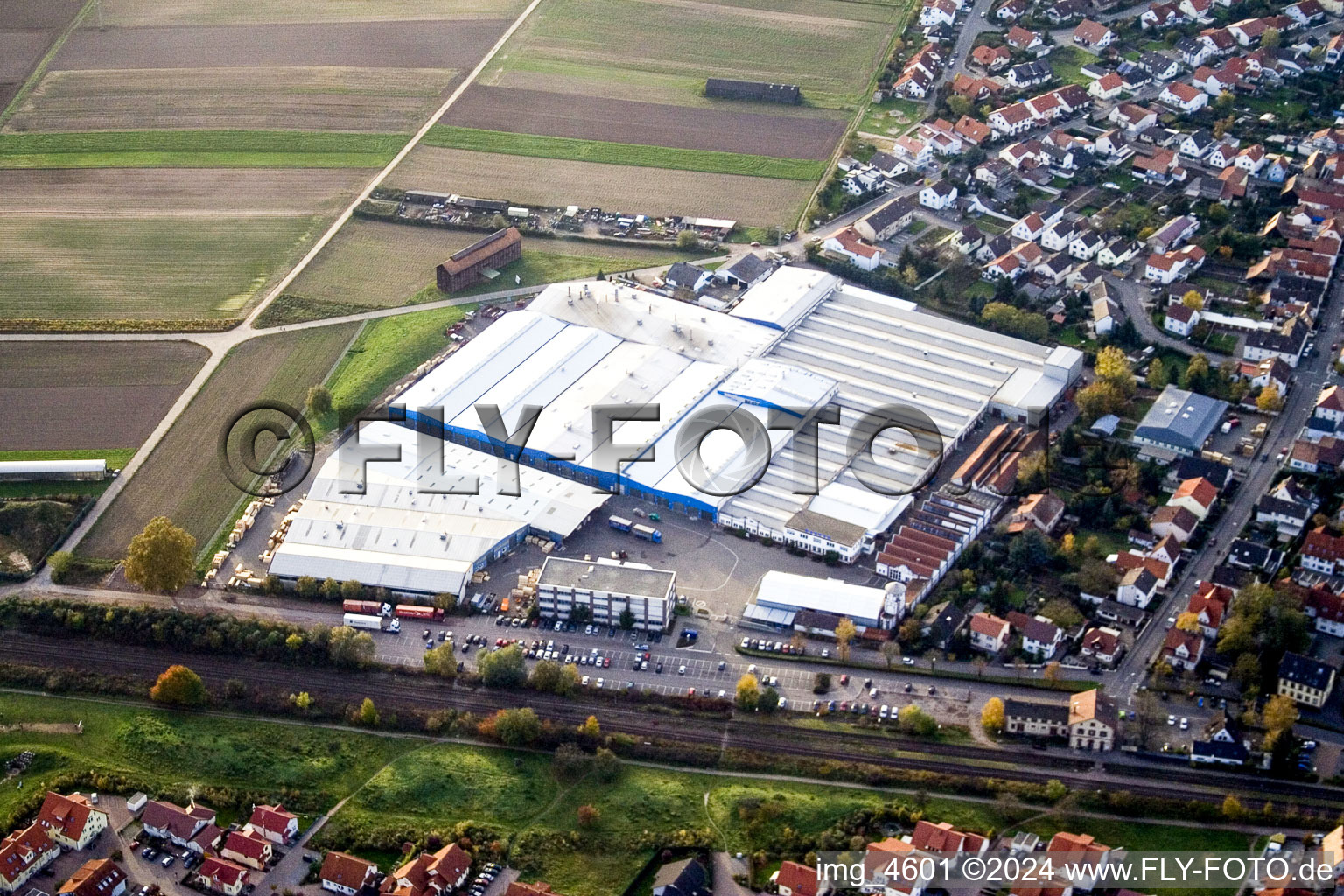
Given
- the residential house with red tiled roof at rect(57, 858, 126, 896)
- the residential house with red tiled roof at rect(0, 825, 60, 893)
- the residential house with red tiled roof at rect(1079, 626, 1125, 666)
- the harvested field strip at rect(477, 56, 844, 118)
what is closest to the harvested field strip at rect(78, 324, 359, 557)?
the residential house with red tiled roof at rect(0, 825, 60, 893)

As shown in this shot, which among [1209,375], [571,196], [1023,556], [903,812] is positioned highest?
[571,196]

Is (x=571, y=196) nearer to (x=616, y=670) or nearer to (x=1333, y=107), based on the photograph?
(x=616, y=670)

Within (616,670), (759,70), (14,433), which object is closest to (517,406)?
(616,670)

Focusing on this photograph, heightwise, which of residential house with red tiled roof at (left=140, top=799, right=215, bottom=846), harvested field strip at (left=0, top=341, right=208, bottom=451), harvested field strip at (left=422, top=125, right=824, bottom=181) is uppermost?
harvested field strip at (left=422, top=125, right=824, bottom=181)

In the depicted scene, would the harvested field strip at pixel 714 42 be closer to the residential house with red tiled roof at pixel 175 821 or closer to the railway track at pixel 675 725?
the railway track at pixel 675 725

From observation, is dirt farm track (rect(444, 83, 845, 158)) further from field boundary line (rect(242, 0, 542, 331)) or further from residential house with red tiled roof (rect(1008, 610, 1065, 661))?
residential house with red tiled roof (rect(1008, 610, 1065, 661))

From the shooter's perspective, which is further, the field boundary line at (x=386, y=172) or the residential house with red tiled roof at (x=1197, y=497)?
the field boundary line at (x=386, y=172)

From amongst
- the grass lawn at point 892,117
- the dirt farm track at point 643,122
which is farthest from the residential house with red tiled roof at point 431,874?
the grass lawn at point 892,117
